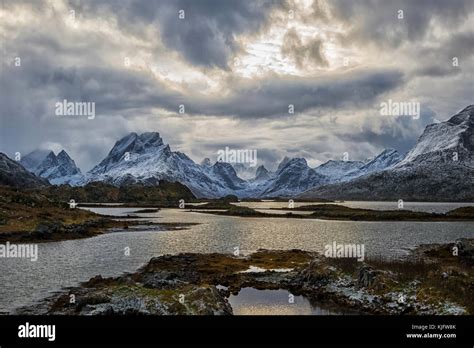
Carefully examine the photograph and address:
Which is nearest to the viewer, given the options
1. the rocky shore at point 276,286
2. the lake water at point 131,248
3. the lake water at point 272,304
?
the rocky shore at point 276,286

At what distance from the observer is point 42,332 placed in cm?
2131

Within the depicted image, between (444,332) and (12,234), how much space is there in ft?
290

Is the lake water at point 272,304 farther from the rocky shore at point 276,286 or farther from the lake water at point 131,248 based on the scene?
the lake water at point 131,248

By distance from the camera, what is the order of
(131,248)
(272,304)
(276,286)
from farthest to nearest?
(131,248) → (276,286) → (272,304)

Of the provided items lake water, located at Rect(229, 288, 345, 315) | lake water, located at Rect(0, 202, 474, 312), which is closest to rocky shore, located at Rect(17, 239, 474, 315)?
lake water, located at Rect(229, 288, 345, 315)

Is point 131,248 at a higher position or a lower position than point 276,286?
lower

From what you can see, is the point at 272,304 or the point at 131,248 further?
the point at 131,248

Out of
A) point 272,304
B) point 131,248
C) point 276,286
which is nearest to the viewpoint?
point 272,304

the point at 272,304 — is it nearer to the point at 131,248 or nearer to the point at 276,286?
the point at 276,286

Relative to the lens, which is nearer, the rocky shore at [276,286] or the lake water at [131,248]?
the rocky shore at [276,286]

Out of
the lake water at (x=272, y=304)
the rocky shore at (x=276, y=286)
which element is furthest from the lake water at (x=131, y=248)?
the lake water at (x=272, y=304)

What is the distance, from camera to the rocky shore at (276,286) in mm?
33375

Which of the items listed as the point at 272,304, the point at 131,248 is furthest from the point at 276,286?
the point at 131,248

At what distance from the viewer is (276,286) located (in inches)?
1961
